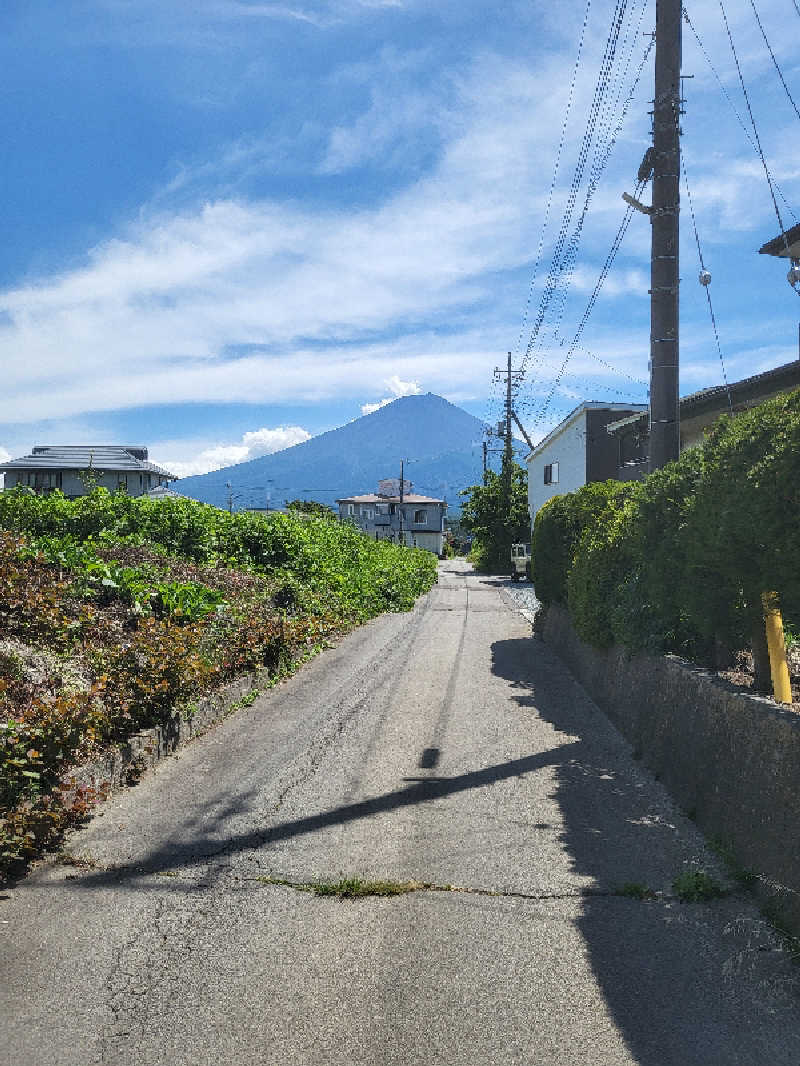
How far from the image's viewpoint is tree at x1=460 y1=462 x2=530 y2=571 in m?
60.8

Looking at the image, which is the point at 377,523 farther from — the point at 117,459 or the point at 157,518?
the point at 157,518

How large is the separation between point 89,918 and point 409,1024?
1.84 meters

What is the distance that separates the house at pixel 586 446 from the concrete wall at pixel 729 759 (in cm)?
2736

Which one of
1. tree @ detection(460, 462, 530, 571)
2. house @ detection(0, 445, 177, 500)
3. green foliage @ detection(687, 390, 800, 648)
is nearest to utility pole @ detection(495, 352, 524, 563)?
tree @ detection(460, 462, 530, 571)

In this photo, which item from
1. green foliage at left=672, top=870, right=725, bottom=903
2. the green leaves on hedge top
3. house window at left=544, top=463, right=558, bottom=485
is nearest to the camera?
green foliage at left=672, top=870, right=725, bottom=903

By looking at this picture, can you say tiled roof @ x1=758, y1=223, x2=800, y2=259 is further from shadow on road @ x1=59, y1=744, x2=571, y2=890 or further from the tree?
the tree

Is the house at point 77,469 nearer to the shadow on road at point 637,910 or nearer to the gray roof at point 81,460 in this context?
the gray roof at point 81,460

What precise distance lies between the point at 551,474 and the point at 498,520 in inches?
662

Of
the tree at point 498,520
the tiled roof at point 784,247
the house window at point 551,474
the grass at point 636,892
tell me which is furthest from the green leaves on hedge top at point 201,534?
the tree at point 498,520

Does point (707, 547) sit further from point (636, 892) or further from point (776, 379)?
point (776, 379)

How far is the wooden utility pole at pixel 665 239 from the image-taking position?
32.1 ft

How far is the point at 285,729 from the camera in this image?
27.6 feet

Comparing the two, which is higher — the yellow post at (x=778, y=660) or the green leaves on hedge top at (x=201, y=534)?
the green leaves on hedge top at (x=201, y=534)

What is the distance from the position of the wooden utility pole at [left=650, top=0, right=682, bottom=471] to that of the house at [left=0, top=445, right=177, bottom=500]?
195 ft
